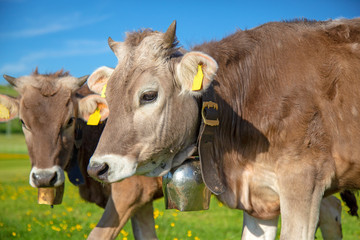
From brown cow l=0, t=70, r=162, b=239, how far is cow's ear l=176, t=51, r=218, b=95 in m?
1.87

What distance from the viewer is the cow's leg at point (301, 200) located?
3732 millimetres

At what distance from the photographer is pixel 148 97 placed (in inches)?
147

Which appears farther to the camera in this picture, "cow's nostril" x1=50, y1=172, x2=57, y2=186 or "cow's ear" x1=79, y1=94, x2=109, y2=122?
"cow's ear" x1=79, y1=94, x2=109, y2=122

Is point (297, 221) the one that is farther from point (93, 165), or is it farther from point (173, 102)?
point (93, 165)

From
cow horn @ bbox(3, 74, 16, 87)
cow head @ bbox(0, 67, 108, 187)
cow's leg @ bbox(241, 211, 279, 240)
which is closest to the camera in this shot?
cow's leg @ bbox(241, 211, 279, 240)

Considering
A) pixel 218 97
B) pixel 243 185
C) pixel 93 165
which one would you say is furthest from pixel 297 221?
pixel 93 165

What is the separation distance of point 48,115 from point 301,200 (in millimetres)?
3231

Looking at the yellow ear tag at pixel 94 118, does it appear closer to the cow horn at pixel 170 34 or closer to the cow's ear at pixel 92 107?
the cow's ear at pixel 92 107

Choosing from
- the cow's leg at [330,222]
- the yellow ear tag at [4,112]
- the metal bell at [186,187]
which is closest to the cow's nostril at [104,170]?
the metal bell at [186,187]

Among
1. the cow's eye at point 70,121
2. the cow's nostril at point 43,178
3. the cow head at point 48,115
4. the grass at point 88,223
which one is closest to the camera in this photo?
the cow's nostril at point 43,178

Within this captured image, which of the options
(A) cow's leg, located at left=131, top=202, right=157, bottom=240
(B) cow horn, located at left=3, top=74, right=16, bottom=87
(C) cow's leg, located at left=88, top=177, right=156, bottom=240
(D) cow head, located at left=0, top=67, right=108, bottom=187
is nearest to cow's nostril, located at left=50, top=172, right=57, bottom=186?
(D) cow head, located at left=0, top=67, right=108, bottom=187

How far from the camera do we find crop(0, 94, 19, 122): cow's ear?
5.70 metres

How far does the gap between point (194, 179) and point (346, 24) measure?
2.15 meters

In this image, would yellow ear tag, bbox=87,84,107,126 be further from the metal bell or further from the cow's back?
the cow's back
